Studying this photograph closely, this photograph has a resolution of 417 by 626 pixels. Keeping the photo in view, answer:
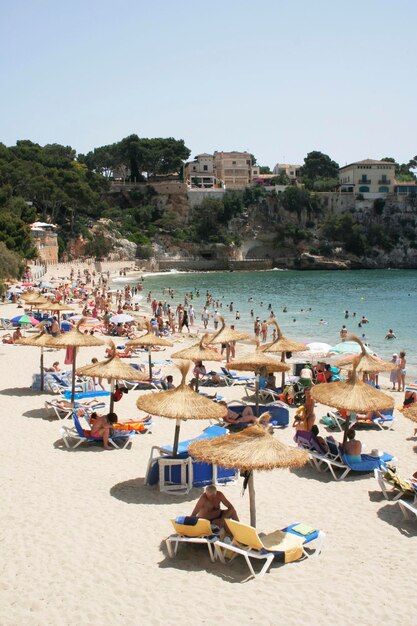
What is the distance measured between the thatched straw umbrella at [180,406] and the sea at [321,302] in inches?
460

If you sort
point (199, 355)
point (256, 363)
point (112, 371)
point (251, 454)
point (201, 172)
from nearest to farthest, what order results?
point (251, 454)
point (112, 371)
point (256, 363)
point (199, 355)
point (201, 172)

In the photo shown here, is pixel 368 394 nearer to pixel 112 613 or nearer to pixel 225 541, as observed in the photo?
pixel 225 541

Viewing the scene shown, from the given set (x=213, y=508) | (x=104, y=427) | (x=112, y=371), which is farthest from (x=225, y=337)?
(x=213, y=508)

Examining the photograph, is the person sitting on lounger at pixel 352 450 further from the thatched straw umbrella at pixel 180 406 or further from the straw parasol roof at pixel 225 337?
the straw parasol roof at pixel 225 337

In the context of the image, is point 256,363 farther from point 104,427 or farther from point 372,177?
point 372,177

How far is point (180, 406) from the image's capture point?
767 centimetres

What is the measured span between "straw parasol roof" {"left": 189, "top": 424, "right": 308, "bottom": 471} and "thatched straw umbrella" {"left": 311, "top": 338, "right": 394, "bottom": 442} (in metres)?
2.04

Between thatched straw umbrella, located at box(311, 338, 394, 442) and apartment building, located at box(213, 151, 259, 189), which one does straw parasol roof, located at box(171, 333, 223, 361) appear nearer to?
thatched straw umbrella, located at box(311, 338, 394, 442)

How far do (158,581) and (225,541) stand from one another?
76 centimetres

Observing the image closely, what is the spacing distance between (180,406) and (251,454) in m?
1.84

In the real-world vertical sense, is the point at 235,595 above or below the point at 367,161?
below

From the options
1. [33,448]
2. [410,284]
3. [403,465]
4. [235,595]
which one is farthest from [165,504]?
[410,284]

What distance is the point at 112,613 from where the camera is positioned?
5004 mm

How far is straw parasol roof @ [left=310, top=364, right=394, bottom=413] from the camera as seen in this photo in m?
8.21
